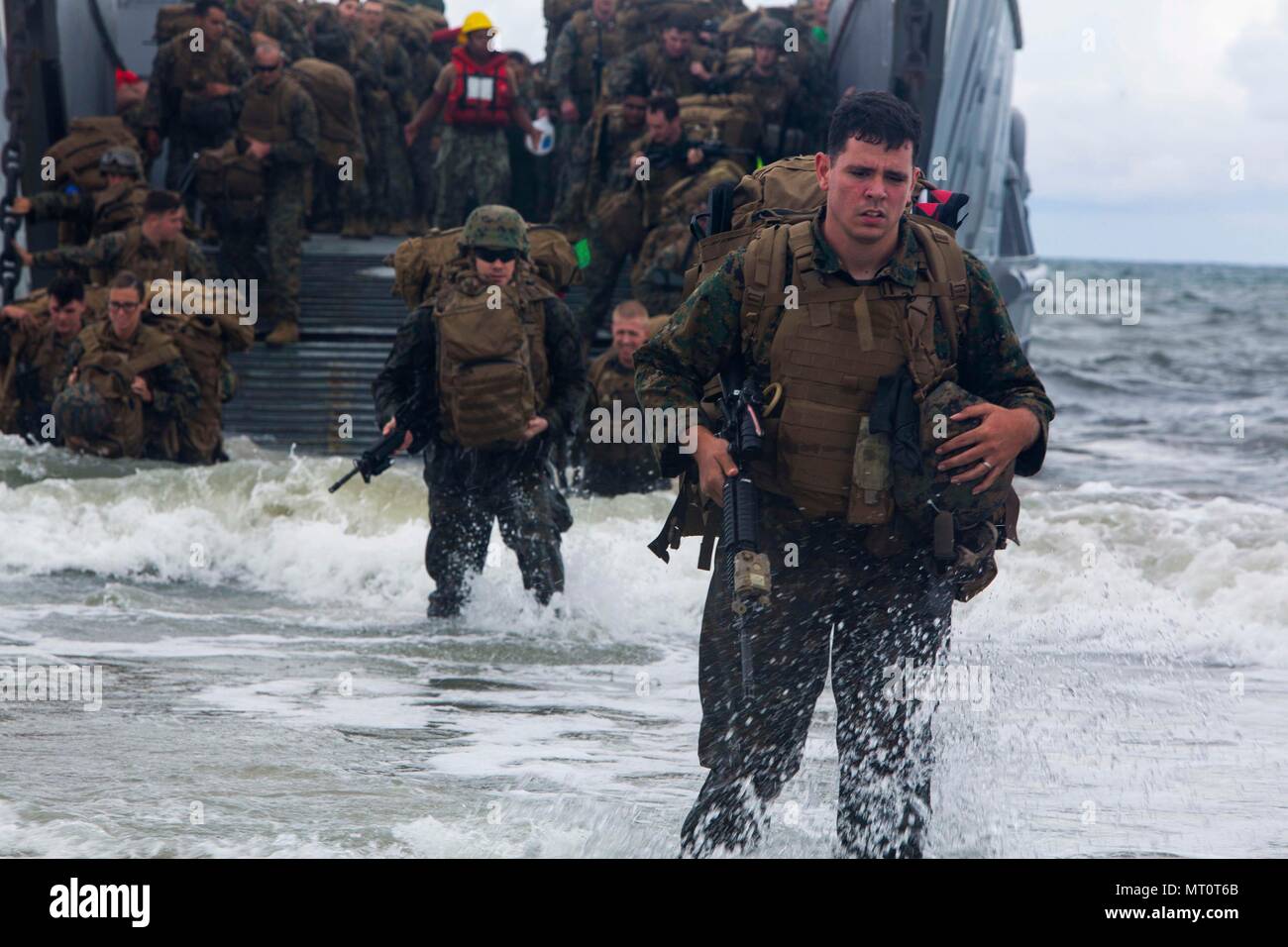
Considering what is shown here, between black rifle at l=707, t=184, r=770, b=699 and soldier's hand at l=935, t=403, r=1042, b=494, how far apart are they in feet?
1.29

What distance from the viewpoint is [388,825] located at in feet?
15.7

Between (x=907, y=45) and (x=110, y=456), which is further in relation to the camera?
(x=907, y=45)

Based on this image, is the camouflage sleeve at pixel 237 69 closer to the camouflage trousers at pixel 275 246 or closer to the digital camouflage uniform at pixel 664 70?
the camouflage trousers at pixel 275 246

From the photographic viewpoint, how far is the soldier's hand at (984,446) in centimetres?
389

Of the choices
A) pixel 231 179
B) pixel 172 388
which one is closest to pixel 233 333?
pixel 172 388

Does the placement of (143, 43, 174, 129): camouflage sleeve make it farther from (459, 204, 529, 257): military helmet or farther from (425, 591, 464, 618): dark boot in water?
(459, 204, 529, 257): military helmet

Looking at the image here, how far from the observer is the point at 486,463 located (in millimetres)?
7504

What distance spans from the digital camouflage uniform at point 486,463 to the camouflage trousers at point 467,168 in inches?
204

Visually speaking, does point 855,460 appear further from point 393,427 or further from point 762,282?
point 393,427

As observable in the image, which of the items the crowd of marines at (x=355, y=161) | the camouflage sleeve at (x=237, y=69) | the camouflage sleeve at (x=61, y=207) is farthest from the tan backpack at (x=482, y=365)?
the camouflage sleeve at (x=237, y=69)
